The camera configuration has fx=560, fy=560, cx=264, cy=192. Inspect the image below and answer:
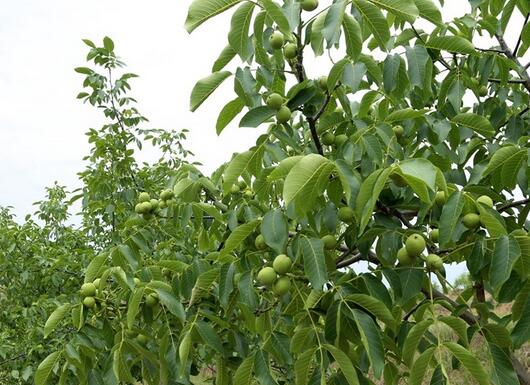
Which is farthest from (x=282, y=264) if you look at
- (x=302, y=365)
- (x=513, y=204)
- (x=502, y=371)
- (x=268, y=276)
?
(x=513, y=204)

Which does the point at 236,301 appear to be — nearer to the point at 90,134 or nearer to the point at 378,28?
the point at 378,28

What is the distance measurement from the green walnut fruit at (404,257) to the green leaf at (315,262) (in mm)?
259

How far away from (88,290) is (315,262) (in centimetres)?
90

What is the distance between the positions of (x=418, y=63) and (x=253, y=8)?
21.9 inches

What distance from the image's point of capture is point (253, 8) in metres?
1.42

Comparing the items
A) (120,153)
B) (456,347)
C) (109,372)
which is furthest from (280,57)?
(120,153)

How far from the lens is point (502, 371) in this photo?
4.63 ft

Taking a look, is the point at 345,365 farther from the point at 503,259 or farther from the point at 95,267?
the point at 95,267

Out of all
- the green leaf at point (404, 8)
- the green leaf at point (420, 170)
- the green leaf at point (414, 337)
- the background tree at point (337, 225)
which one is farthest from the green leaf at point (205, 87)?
the green leaf at point (414, 337)

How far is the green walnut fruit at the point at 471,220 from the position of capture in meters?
1.51

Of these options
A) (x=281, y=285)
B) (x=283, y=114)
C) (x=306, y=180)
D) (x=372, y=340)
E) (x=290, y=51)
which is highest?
(x=290, y=51)

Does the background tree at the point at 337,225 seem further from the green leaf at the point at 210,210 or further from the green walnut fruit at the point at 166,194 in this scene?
the green walnut fruit at the point at 166,194

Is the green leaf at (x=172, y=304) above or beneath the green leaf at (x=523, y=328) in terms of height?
above

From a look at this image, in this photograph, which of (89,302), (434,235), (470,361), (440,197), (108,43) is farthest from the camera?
(108,43)
